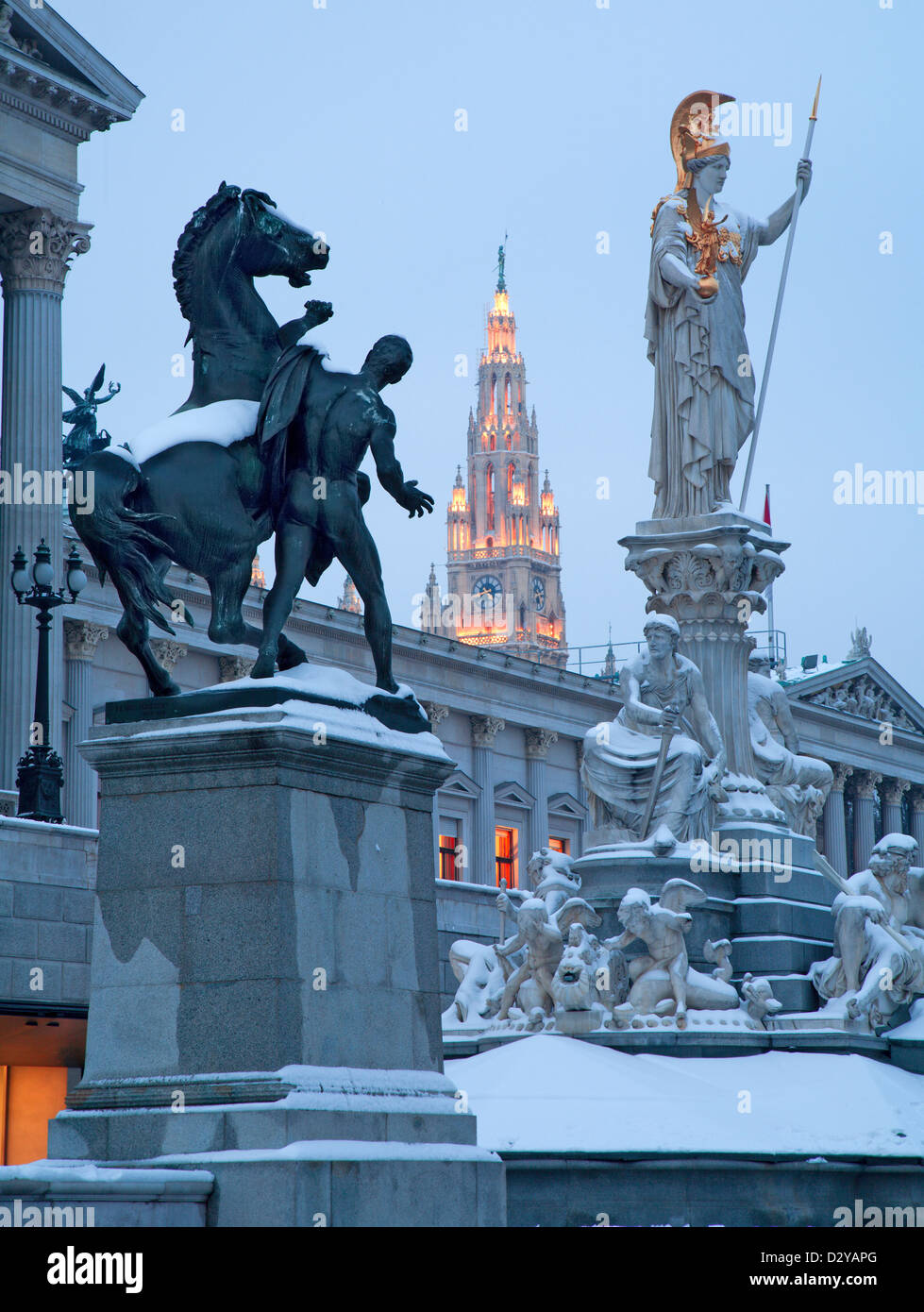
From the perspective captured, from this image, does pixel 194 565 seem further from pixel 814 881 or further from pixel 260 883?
pixel 814 881

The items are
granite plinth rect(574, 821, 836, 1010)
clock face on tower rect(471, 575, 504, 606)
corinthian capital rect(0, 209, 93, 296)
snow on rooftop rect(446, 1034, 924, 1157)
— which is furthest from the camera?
clock face on tower rect(471, 575, 504, 606)

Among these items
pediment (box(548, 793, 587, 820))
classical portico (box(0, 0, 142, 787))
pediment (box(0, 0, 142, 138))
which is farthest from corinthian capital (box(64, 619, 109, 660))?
pediment (box(548, 793, 587, 820))

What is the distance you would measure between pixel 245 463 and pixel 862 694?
86326 mm

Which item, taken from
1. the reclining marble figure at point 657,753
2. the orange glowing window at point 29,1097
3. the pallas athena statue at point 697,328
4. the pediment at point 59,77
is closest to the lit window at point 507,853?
the pediment at point 59,77

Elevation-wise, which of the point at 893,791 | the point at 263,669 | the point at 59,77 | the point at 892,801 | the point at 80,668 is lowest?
the point at 263,669

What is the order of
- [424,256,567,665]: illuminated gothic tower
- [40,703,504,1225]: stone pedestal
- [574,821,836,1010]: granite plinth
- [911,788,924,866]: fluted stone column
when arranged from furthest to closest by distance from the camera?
[424,256,567,665]: illuminated gothic tower < [911,788,924,866]: fluted stone column < [574,821,836,1010]: granite plinth < [40,703,504,1225]: stone pedestal

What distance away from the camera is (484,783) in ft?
247

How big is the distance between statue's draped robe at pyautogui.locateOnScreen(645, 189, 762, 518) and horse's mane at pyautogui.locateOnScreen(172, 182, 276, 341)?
12.2 metres

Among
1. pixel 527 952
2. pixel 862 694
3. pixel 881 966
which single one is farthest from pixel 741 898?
pixel 862 694

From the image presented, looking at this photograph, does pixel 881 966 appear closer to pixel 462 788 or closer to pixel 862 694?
pixel 462 788

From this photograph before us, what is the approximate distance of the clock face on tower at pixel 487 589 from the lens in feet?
611

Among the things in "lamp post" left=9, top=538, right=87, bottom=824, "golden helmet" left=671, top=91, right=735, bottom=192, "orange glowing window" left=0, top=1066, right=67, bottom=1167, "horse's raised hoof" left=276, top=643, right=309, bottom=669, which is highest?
"golden helmet" left=671, top=91, right=735, bottom=192

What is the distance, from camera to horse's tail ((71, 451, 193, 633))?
11562 millimetres

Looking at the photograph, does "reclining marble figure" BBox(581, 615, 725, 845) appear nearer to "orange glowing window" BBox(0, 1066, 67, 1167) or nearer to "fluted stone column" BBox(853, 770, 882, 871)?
"orange glowing window" BBox(0, 1066, 67, 1167)
